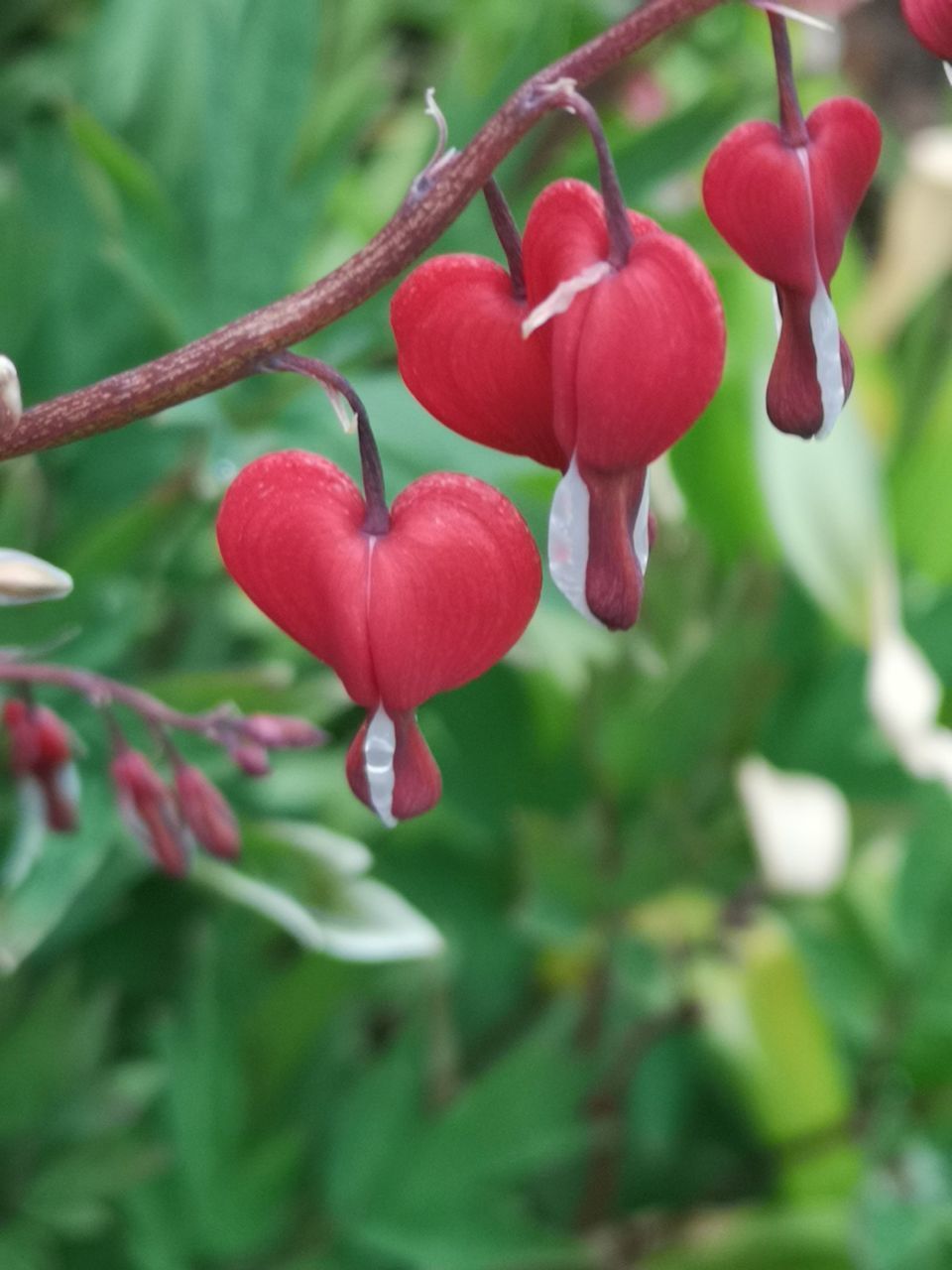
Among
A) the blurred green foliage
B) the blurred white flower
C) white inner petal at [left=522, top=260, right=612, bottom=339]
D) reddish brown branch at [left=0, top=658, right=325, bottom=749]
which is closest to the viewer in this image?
white inner petal at [left=522, top=260, right=612, bottom=339]

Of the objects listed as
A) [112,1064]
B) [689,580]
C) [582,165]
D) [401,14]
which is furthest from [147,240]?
[401,14]

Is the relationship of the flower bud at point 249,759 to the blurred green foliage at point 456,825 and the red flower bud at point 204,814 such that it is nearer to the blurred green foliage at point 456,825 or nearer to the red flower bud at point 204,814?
the red flower bud at point 204,814

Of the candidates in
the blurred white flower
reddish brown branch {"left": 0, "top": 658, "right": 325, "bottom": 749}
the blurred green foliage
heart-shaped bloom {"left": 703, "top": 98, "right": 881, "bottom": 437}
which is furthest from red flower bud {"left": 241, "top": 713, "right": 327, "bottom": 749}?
the blurred white flower

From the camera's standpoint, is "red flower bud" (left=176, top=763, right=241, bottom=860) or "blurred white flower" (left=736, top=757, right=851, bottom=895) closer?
"red flower bud" (left=176, top=763, right=241, bottom=860)

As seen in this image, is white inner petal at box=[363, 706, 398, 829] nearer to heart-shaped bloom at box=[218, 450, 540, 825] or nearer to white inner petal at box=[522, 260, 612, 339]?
heart-shaped bloom at box=[218, 450, 540, 825]

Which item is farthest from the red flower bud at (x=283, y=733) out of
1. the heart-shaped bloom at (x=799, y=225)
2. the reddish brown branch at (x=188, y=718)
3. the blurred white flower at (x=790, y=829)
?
the blurred white flower at (x=790, y=829)
